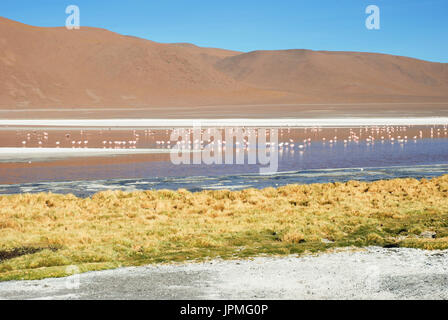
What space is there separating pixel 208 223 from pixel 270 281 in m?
5.38

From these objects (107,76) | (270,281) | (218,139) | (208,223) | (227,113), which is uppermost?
(107,76)

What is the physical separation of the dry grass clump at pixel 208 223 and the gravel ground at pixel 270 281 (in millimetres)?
723

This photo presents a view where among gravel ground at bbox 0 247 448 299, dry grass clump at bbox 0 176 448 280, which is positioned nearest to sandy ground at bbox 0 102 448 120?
dry grass clump at bbox 0 176 448 280

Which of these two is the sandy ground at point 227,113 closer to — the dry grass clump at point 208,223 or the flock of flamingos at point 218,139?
the flock of flamingos at point 218,139

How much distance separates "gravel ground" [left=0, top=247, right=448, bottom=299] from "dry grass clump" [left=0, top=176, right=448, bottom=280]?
2.37 ft

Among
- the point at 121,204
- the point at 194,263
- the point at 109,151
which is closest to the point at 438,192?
the point at 121,204

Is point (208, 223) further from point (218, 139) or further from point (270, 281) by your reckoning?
point (218, 139)

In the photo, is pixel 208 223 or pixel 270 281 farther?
pixel 208 223

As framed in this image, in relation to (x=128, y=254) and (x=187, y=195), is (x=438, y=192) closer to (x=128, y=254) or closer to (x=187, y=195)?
(x=187, y=195)

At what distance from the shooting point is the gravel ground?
8.60 metres

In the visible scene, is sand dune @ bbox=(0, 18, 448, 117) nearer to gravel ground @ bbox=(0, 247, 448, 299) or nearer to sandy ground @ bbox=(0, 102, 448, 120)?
sandy ground @ bbox=(0, 102, 448, 120)

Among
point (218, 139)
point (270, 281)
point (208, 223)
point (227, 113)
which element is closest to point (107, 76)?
point (227, 113)

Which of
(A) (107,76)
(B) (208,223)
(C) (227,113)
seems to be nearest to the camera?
(B) (208,223)

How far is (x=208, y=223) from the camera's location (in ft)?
47.8
